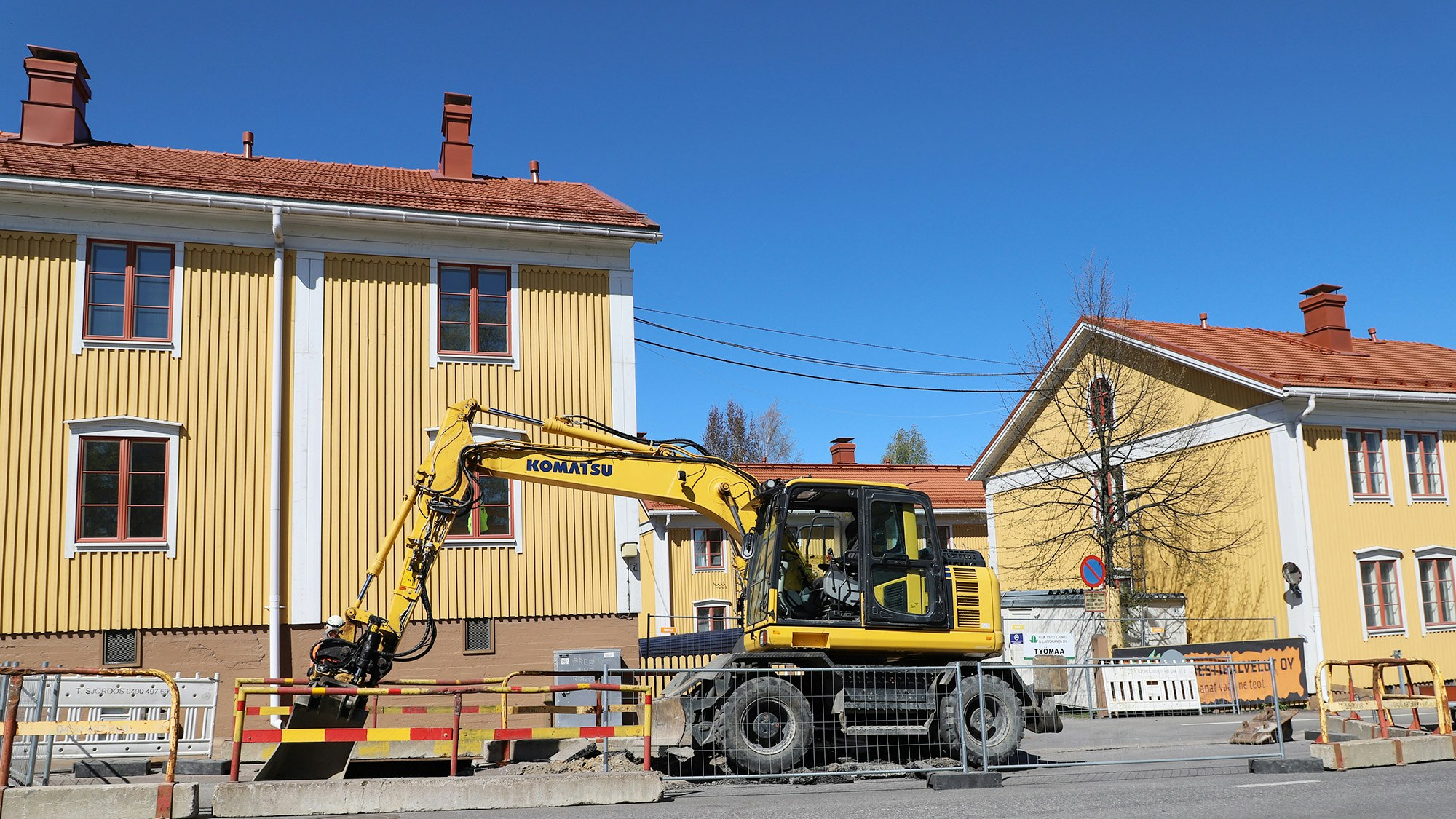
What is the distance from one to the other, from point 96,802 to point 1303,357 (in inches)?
1010

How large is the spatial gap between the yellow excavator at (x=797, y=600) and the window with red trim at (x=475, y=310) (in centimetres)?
486

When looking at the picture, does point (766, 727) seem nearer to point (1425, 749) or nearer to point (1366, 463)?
point (1425, 749)

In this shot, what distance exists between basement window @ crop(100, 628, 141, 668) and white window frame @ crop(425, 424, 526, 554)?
4.13 metres

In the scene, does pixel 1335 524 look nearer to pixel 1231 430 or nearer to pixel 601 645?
pixel 1231 430

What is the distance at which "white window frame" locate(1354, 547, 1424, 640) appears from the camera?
21.9 meters

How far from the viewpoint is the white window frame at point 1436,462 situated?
77.1 ft

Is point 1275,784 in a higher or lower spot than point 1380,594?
lower

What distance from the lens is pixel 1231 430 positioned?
2334 centimetres

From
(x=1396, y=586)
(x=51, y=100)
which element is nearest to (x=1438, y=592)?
(x=1396, y=586)

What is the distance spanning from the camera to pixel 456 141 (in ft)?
64.6

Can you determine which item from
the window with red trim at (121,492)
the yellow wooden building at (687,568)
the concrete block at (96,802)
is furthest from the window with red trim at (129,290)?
the yellow wooden building at (687,568)

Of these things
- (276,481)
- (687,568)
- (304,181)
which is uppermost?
(304,181)

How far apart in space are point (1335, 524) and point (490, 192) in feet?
58.9

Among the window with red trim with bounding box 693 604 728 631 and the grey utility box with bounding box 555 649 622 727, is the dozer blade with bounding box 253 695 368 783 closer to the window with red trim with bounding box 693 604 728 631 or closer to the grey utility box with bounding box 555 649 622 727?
the grey utility box with bounding box 555 649 622 727
